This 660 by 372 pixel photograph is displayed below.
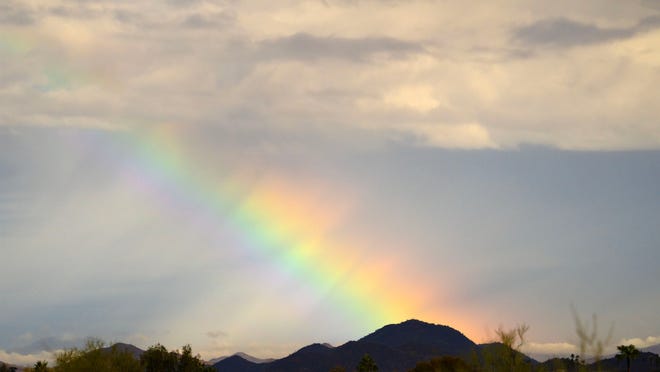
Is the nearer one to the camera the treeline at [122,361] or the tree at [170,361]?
the treeline at [122,361]

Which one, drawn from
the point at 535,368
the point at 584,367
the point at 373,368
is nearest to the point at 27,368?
the point at 373,368

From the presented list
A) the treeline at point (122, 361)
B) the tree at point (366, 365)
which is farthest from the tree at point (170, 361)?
the tree at point (366, 365)

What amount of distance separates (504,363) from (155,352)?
4468 inches

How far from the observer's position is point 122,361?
132750 mm

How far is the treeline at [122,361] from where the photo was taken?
388ft

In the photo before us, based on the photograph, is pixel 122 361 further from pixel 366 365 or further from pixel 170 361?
pixel 366 365

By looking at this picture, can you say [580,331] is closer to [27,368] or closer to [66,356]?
[66,356]

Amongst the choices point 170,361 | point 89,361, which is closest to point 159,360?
point 170,361

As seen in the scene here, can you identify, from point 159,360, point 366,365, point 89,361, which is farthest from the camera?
point 366,365

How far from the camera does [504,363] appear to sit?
57.1 m

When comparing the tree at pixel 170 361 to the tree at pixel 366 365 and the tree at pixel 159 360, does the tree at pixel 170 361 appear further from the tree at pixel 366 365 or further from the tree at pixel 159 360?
the tree at pixel 366 365

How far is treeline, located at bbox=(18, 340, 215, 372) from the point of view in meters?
118

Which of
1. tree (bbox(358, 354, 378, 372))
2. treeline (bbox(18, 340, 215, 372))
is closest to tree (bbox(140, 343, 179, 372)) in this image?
treeline (bbox(18, 340, 215, 372))

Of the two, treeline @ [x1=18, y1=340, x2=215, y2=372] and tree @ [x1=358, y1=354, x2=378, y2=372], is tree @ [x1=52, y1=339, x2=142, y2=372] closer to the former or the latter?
treeline @ [x1=18, y1=340, x2=215, y2=372]
